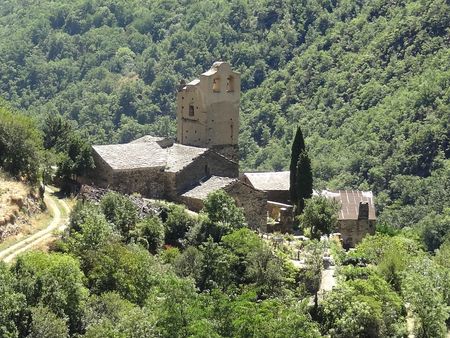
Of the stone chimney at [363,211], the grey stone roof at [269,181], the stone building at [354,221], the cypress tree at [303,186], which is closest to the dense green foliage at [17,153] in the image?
the grey stone roof at [269,181]

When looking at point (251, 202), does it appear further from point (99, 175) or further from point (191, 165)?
point (99, 175)

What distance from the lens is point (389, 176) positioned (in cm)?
13862

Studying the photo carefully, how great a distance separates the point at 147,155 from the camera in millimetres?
61031

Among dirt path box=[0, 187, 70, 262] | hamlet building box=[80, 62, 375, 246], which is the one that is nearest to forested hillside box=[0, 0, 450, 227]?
hamlet building box=[80, 62, 375, 246]

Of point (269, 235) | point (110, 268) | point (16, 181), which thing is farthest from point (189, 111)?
point (110, 268)

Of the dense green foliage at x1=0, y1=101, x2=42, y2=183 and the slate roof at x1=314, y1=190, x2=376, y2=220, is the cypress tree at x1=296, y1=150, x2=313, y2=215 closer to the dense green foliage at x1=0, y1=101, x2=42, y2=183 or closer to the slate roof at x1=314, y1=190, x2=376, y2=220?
the slate roof at x1=314, y1=190, x2=376, y2=220

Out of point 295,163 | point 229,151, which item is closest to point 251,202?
point 295,163

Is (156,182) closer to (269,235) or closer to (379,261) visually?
(269,235)

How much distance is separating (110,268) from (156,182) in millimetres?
13246

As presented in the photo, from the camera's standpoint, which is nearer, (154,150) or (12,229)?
(12,229)

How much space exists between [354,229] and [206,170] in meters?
10.7

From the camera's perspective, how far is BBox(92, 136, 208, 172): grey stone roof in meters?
59.8

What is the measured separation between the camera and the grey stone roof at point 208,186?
2343 inches

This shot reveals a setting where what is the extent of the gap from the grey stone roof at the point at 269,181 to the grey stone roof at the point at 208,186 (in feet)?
16.5
